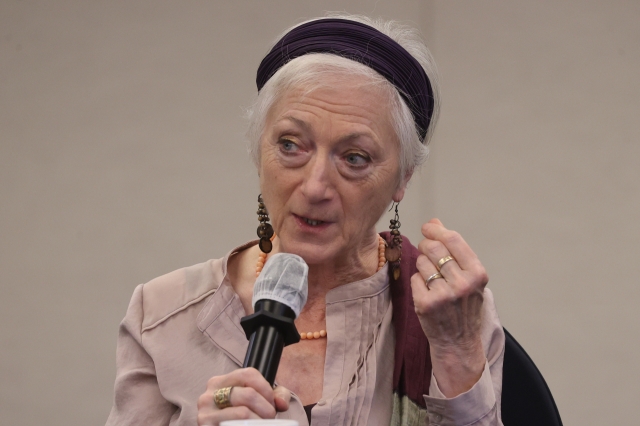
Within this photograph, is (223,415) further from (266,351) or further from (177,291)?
(177,291)

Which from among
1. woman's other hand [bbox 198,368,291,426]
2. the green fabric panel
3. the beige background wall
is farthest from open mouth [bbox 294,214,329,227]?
the beige background wall

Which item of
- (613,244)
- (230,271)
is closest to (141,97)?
(230,271)

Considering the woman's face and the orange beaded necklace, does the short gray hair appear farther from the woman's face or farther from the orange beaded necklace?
the orange beaded necklace

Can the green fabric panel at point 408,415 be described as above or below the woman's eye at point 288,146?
below

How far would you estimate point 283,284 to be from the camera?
3.95 feet

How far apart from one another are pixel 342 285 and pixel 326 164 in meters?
0.35

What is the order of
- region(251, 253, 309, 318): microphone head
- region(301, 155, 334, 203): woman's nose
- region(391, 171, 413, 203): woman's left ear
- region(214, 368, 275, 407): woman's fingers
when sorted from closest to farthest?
region(214, 368, 275, 407): woman's fingers, region(251, 253, 309, 318): microphone head, region(301, 155, 334, 203): woman's nose, region(391, 171, 413, 203): woman's left ear

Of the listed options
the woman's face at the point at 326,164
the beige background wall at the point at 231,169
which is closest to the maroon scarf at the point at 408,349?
the woman's face at the point at 326,164

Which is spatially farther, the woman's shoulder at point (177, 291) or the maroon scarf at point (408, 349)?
the woman's shoulder at point (177, 291)

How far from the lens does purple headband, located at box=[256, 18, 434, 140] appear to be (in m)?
1.81

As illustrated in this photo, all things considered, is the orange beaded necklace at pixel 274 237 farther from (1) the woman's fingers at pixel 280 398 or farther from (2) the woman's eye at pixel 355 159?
(1) the woman's fingers at pixel 280 398

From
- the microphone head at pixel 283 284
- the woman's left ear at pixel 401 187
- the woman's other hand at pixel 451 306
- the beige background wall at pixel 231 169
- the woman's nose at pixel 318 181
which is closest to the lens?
the microphone head at pixel 283 284

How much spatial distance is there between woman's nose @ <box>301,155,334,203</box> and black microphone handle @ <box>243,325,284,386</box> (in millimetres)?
611

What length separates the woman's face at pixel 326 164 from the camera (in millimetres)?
1743
